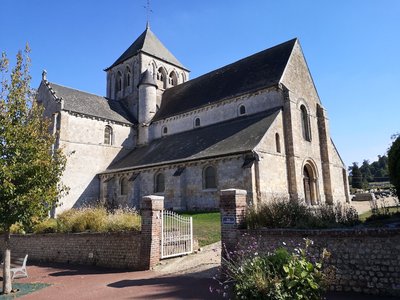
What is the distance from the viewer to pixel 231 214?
29.8 ft

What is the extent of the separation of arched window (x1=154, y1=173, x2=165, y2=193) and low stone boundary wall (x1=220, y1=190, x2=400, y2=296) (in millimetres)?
17197

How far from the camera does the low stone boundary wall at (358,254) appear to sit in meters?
6.50

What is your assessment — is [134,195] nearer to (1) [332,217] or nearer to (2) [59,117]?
(2) [59,117]

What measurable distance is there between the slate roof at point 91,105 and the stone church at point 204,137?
0.44 feet

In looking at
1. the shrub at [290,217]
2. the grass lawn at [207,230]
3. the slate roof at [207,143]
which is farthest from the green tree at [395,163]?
the slate roof at [207,143]

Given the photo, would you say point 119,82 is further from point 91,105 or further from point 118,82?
point 91,105

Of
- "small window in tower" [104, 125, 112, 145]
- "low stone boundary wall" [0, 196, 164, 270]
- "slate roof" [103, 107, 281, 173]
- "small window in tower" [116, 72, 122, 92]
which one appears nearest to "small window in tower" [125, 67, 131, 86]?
"small window in tower" [116, 72, 122, 92]

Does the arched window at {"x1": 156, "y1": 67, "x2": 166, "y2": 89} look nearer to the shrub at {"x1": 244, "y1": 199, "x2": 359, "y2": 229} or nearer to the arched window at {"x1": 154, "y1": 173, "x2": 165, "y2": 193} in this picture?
the arched window at {"x1": 154, "y1": 173, "x2": 165, "y2": 193}

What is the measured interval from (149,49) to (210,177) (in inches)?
858

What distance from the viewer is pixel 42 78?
103 feet

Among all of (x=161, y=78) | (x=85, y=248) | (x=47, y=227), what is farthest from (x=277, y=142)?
(x=161, y=78)

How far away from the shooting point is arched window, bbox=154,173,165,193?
81.4 ft

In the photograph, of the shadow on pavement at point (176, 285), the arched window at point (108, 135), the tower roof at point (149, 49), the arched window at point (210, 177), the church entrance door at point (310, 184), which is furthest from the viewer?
the tower roof at point (149, 49)

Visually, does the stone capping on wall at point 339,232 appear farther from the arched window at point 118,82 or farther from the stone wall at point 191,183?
the arched window at point 118,82
